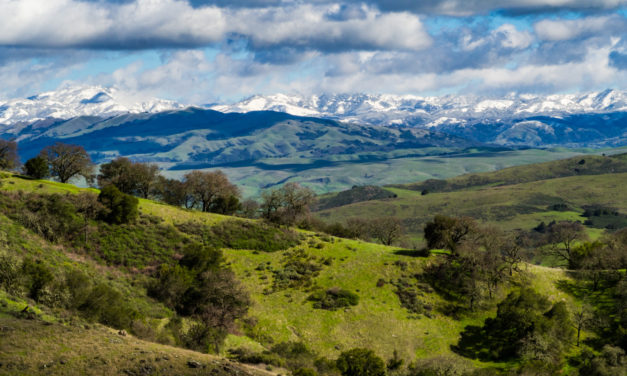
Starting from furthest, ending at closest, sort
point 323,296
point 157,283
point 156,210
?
point 156,210 → point 323,296 → point 157,283

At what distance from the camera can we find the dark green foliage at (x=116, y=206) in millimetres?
76062

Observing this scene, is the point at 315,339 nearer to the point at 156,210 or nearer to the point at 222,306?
the point at 222,306

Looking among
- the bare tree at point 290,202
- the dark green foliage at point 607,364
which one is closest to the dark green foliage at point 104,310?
the dark green foliage at point 607,364

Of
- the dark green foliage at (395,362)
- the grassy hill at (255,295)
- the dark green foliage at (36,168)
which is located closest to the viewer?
the grassy hill at (255,295)

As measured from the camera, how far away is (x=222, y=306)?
55219mm

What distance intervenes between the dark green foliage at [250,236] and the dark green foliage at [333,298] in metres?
16.4

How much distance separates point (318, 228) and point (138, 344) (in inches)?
3223

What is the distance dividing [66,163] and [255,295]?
2666 inches

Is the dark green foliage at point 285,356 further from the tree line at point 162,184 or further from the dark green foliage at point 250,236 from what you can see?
the tree line at point 162,184

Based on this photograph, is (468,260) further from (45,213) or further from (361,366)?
(45,213)

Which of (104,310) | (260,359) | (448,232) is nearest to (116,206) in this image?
(104,310)

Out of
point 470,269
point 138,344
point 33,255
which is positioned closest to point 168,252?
point 33,255

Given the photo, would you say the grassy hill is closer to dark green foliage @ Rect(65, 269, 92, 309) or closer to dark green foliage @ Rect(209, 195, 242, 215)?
dark green foliage @ Rect(65, 269, 92, 309)

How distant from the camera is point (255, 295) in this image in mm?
67625
